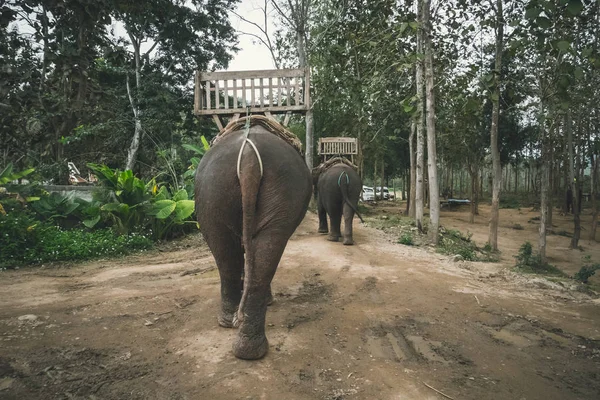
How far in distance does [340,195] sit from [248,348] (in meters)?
5.93

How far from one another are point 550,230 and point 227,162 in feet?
60.5

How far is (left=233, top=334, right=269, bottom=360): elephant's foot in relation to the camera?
2771 mm

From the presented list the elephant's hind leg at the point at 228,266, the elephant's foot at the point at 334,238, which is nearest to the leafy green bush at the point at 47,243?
the elephant's foot at the point at 334,238

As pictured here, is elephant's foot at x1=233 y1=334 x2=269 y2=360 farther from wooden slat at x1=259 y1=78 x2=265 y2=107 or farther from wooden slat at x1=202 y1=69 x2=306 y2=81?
wooden slat at x1=202 y1=69 x2=306 y2=81

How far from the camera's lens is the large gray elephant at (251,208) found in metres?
2.82

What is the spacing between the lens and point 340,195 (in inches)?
332

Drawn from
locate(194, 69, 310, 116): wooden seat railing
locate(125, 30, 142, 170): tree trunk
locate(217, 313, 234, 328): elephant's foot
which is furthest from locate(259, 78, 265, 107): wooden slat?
locate(125, 30, 142, 170): tree trunk

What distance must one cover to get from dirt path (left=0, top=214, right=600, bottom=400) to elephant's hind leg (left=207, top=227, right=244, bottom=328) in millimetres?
166

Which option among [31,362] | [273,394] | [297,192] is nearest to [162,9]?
[297,192]

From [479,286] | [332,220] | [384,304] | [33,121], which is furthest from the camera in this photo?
[332,220]

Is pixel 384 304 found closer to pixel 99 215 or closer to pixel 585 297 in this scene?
pixel 585 297

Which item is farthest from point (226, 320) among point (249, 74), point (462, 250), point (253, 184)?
point (462, 250)

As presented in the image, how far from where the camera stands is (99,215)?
792 cm

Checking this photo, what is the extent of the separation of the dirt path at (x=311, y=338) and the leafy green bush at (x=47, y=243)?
2.73ft
